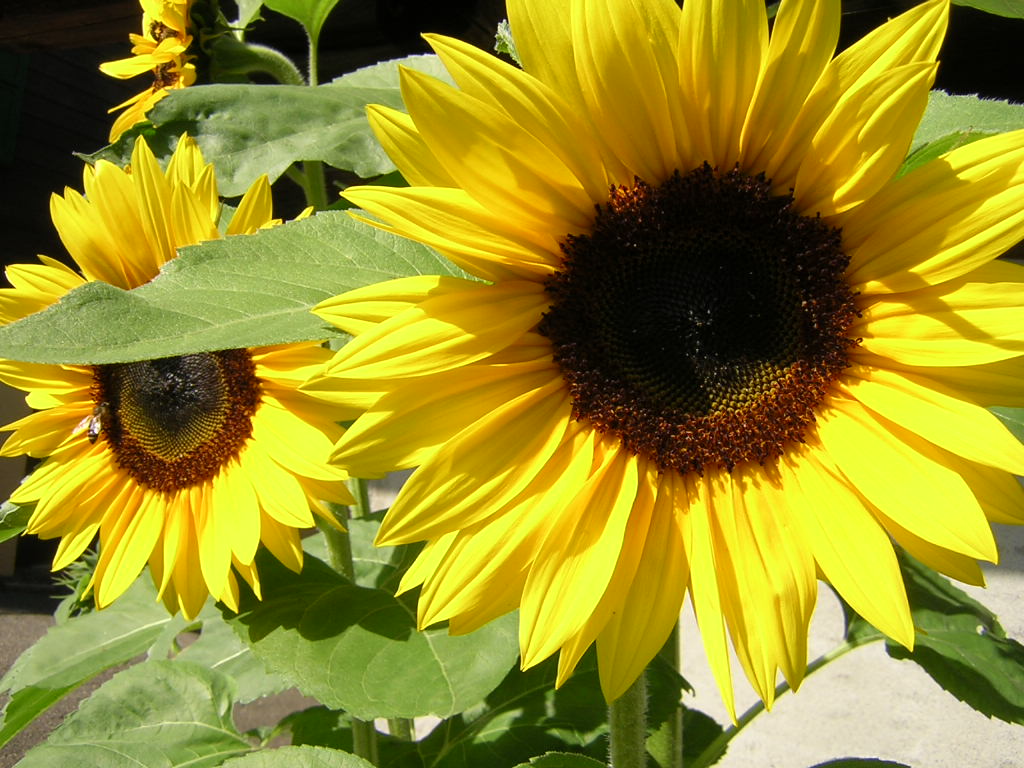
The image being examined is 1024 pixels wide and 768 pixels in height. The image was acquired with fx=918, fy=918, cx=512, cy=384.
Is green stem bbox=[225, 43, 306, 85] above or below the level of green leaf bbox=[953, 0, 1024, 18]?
below

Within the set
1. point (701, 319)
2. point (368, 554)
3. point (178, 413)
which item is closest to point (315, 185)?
point (178, 413)

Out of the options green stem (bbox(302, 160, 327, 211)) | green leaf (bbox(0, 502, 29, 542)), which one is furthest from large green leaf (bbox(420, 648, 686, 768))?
green stem (bbox(302, 160, 327, 211))

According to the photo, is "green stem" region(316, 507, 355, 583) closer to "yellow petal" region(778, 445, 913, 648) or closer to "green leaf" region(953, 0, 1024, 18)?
"yellow petal" region(778, 445, 913, 648)

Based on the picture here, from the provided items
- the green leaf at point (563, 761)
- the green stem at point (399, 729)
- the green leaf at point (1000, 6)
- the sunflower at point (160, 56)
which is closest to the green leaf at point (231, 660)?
the green stem at point (399, 729)

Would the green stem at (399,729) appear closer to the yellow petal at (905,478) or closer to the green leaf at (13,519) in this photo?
the green leaf at (13,519)

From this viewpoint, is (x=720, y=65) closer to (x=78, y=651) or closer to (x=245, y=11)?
(x=245, y=11)

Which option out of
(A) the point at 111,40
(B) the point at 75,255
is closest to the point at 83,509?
(B) the point at 75,255
